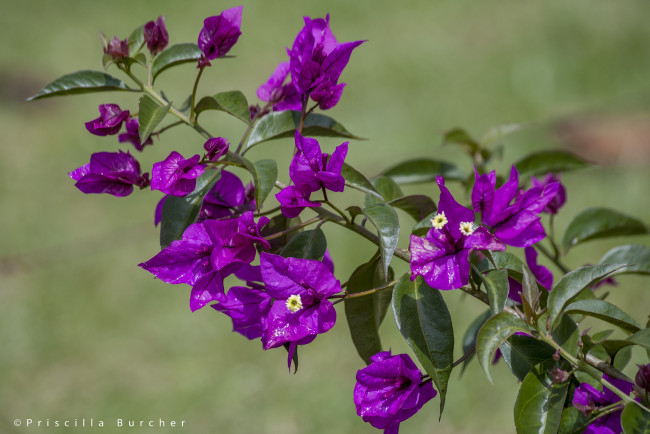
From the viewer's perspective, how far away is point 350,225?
0.52 m

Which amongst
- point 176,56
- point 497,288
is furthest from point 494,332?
point 176,56

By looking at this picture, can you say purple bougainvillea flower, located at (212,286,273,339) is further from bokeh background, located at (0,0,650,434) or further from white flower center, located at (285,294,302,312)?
bokeh background, located at (0,0,650,434)

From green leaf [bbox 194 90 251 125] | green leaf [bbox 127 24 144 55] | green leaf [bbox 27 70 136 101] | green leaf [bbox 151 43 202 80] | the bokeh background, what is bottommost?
the bokeh background

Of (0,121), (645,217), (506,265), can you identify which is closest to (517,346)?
(506,265)

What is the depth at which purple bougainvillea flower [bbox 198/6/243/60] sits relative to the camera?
1.74ft

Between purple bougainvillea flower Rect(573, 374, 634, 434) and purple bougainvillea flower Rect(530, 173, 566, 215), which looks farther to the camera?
purple bougainvillea flower Rect(530, 173, 566, 215)

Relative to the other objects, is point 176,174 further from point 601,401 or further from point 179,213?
point 601,401

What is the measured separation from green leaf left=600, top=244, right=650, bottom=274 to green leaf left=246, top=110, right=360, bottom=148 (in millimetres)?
323

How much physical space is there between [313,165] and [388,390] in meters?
0.18

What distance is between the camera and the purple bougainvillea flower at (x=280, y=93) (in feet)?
2.01

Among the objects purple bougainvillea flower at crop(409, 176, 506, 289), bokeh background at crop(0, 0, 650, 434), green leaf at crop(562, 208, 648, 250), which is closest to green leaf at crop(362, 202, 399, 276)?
purple bougainvillea flower at crop(409, 176, 506, 289)

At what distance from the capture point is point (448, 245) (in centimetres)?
46

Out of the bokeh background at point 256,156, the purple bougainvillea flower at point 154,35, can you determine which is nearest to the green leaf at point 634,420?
the purple bougainvillea flower at point 154,35

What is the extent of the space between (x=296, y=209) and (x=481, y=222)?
14 centimetres
